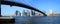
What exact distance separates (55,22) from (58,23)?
120 millimetres

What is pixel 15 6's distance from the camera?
3.05 m

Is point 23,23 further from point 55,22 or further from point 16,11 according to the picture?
point 55,22

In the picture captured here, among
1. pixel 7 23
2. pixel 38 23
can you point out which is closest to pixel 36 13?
pixel 38 23

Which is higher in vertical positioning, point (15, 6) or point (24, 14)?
point (15, 6)

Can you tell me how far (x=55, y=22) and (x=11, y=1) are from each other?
265 centimetres

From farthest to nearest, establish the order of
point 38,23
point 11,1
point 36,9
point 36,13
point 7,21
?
point 38,23 < point 36,13 < point 36,9 < point 11,1 < point 7,21

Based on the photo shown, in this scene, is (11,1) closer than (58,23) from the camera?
Yes

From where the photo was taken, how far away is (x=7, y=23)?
86.8 inches

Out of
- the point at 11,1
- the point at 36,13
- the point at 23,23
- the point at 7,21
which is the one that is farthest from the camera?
the point at 23,23

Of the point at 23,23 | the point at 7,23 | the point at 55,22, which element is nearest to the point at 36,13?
the point at 23,23

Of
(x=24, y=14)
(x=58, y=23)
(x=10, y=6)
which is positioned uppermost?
(x=10, y=6)

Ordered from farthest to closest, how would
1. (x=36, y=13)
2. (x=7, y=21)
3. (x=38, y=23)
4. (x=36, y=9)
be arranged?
(x=38, y=23), (x=36, y=13), (x=36, y=9), (x=7, y=21)

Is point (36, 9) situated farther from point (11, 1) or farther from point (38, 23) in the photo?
point (38, 23)

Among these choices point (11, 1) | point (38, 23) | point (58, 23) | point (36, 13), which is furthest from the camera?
point (58, 23)
